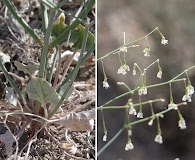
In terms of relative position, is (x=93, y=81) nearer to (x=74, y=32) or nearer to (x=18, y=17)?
(x=74, y=32)

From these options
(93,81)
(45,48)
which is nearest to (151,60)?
(93,81)

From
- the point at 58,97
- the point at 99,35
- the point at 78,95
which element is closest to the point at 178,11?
the point at 99,35

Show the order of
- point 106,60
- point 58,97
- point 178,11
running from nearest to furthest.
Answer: point 58,97
point 106,60
point 178,11

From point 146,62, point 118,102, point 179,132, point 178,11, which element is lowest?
point 179,132

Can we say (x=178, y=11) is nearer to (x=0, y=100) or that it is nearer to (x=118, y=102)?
(x=118, y=102)

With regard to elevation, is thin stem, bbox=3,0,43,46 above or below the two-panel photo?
above

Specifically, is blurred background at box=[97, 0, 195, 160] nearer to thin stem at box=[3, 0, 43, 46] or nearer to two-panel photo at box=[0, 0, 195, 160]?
two-panel photo at box=[0, 0, 195, 160]

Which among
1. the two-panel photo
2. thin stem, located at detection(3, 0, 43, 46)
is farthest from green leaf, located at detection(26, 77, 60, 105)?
thin stem, located at detection(3, 0, 43, 46)
